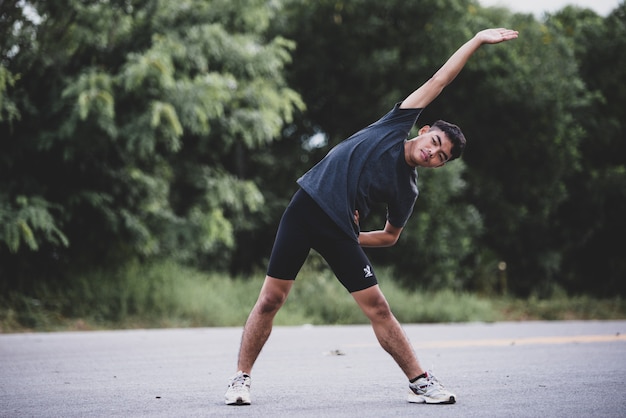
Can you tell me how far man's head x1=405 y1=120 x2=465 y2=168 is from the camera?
518cm

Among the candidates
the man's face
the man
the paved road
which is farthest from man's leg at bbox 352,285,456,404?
the man's face

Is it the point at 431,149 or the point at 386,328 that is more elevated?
the point at 431,149

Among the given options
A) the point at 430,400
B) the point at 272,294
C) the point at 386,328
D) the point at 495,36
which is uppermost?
the point at 495,36

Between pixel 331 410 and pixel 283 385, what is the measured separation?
1365 mm

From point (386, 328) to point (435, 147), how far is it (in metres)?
1.18

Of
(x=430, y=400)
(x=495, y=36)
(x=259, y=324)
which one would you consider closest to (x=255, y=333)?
(x=259, y=324)

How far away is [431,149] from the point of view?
5180mm

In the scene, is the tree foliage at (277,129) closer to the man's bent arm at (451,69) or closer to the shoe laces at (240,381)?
the shoe laces at (240,381)

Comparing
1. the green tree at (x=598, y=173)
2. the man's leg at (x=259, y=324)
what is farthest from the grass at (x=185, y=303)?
the man's leg at (x=259, y=324)

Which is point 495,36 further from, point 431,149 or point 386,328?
point 386,328

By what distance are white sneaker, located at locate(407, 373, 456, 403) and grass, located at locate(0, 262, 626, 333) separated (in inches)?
386

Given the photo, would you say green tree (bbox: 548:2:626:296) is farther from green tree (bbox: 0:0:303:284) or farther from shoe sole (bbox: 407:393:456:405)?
shoe sole (bbox: 407:393:456:405)

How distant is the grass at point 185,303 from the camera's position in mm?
14445

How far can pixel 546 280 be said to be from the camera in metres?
25.5
